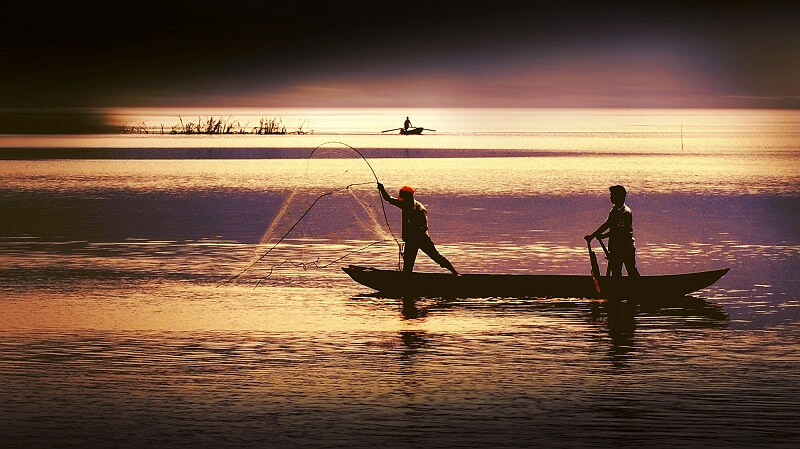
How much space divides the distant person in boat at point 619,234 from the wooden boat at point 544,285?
344mm

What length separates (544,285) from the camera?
21.5 m

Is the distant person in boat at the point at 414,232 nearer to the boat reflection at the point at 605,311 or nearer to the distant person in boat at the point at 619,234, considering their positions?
the boat reflection at the point at 605,311

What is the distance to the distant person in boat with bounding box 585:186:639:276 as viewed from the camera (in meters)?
20.8

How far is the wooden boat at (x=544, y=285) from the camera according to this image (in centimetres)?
2127

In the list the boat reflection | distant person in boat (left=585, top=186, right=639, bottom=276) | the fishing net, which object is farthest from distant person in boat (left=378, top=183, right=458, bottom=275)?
distant person in boat (left=585, top=186, right=639, bottom=276)

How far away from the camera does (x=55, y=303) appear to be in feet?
72.7

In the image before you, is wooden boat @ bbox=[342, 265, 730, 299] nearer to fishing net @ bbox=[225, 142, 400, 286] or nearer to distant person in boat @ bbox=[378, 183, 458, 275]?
distant person in boat @ bbox=[378, 183, 458, 275]

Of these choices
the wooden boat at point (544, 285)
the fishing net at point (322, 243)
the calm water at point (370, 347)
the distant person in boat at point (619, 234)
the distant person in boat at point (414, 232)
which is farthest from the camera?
the fishing net at point (322, 243)

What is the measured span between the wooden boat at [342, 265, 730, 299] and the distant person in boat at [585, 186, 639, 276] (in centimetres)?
34

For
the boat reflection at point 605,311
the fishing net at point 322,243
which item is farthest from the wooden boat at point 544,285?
the fishing net at point 322,243

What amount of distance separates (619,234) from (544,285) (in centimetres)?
148

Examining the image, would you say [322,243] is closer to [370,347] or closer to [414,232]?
[414,232]

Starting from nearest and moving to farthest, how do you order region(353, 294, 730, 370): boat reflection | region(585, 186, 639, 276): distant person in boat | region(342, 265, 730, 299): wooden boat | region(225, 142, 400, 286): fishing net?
region(353, 294, 730, 370): boat reflection
region(585, 186, 639, 276): distant person in boat
region(342, 265, 730, 299): wooden boat
region(225, 142, 400, 286): fishing net

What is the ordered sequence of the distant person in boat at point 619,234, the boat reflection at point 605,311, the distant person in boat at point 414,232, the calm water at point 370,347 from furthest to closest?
1. the distant person in boat at point 414,232
2. the distant person in boat at point 619,234
3. the boat reflection at point 605,311
4. the calm water at point 370,347
